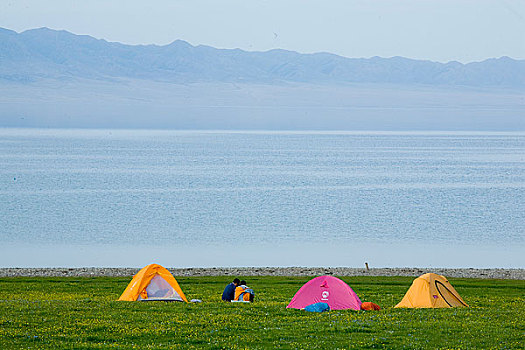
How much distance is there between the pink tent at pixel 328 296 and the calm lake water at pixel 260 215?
76.1 ft

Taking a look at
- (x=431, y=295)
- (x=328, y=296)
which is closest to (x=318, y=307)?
(x=328, y=296)

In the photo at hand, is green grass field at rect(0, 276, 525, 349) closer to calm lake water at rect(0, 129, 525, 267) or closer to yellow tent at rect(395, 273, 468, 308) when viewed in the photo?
yellow tent at rect(395, 273, 468, 308)

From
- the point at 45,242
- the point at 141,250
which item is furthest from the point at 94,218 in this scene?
the point at 141,250

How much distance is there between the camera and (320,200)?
91500 millimetres

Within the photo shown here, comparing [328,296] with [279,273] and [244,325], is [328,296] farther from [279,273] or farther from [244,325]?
[279,273]

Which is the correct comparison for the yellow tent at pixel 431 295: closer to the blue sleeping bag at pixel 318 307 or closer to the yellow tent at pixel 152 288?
the blue sleeping bag at pixel 318 307

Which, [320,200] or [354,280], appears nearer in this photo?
[354,280]

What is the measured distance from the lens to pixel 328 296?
69.7 feet

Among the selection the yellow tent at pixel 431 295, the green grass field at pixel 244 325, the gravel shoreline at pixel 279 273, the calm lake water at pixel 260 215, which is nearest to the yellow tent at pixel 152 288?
the green grass field at pixel 244 325

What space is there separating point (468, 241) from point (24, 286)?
3986 cm

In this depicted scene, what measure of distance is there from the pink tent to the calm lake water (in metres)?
23.2

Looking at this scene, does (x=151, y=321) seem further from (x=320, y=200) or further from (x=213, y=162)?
(x=213, y=162)

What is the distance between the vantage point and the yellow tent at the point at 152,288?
22875mm

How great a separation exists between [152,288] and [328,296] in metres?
5.64
